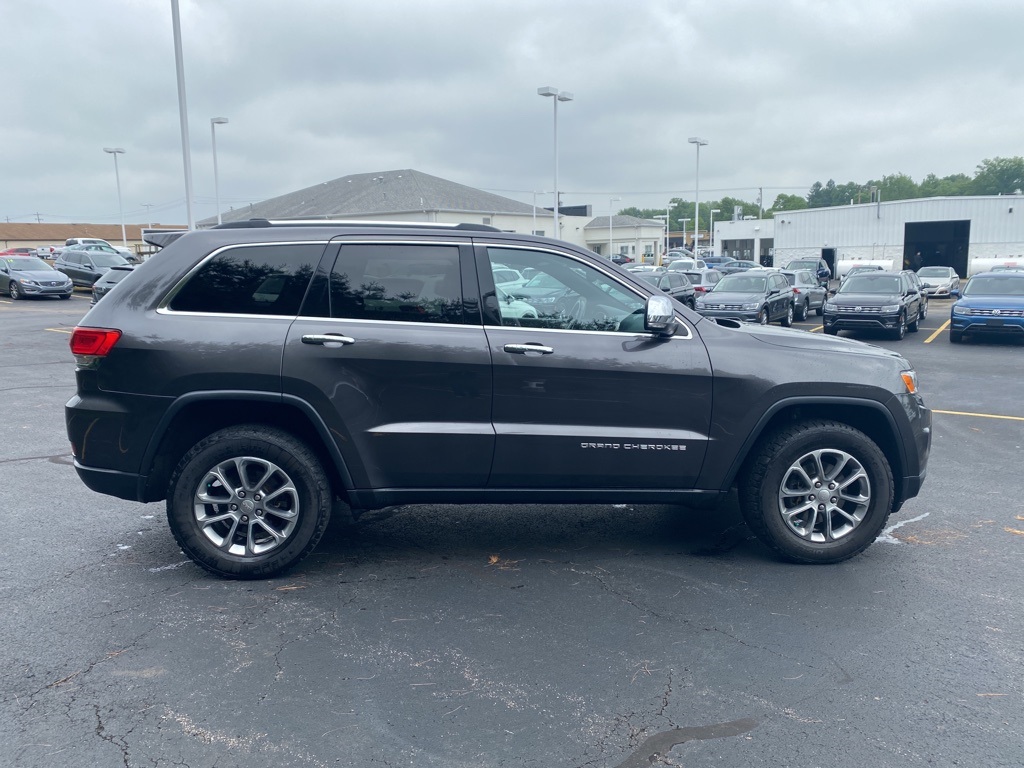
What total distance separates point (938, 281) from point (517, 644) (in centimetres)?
3541

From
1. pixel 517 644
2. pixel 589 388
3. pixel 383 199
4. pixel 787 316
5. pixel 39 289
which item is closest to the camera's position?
pixel 517 644

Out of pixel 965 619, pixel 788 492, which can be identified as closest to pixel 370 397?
pixel 788 492

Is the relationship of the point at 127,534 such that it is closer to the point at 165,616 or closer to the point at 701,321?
the point at 165,616

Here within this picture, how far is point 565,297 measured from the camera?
15.6 ft

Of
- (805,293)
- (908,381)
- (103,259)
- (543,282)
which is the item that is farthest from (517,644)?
(103,259)

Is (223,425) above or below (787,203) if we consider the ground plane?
below

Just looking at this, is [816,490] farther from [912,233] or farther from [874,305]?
[912,233]

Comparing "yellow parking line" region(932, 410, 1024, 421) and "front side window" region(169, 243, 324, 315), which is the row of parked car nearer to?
"yellow parking line" region(932, 410, 1024, 421)

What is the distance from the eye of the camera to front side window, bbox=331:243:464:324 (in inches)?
182

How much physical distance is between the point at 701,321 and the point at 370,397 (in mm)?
1991

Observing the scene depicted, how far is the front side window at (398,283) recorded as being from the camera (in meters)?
4.62

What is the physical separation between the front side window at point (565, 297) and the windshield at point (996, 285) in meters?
17.5

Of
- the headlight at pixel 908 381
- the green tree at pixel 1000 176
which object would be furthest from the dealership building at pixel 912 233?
the green tree at pixel 1000 176

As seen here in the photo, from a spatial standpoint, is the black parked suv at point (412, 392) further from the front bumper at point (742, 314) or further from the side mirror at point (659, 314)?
the front bumper at point (742, 314)
